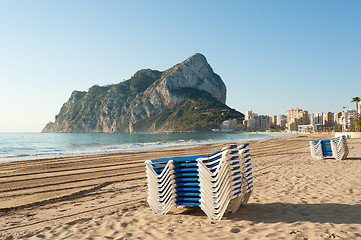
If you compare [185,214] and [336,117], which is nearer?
[185,214]

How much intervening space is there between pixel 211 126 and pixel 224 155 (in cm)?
16230

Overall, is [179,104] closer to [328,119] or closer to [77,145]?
[328,119]

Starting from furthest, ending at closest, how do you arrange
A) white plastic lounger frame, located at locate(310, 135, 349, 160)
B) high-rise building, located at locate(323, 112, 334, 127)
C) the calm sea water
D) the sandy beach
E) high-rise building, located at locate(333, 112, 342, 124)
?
high-rise building, located at locate(323, 112, 334, 127) < high-rise building, located at locate(333, 112, 342, 124) < the calm sea water < white plastic lounger frame, located at locate(310, 135, 349, 160) < the sandy beach

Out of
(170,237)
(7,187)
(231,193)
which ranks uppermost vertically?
(231,193)

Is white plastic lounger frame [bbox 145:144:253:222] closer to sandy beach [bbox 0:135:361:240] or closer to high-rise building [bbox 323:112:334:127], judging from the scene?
sandy beach [bbox 0:135:361:240]

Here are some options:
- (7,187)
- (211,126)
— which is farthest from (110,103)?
(7,187)

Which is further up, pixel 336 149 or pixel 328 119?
pixel 328 119

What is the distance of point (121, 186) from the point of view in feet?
29.0

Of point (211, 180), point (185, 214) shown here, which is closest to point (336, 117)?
point (185, 214)

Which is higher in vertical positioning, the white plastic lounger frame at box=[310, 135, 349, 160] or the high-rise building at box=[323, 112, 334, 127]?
the high-rise building at box=[323, 112, 334, 127]

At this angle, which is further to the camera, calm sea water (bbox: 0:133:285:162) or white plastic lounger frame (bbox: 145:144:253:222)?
calm sea water (bbox: 0:133:285:162)

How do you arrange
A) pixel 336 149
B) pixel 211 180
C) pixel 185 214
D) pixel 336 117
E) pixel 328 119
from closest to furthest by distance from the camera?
pixel 211 180 < pixel 185 214 < pixel 336 149 < pixel 336 117 < pixel 328 119

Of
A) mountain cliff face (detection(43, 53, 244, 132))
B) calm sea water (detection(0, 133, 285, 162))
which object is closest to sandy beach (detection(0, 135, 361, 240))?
calm sea water (detection(0, 133, 285, 162))

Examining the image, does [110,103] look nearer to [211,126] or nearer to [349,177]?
[211,126]
